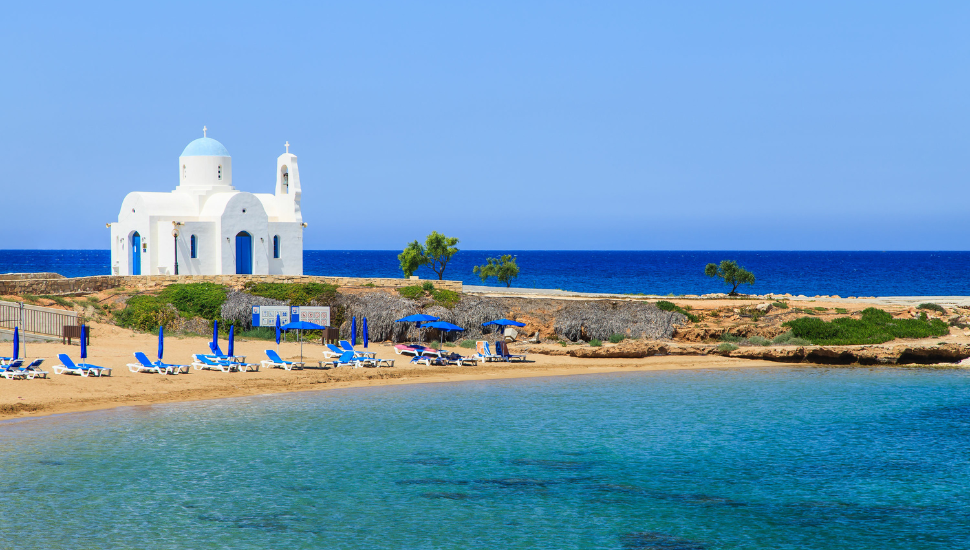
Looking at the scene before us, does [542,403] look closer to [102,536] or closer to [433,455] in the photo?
[433,455]

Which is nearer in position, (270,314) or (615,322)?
(270,314)

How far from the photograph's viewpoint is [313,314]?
33.1 m

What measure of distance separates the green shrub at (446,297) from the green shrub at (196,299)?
Answer: 913cm

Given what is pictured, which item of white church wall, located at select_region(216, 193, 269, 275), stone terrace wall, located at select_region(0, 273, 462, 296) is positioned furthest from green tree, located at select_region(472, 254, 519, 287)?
white church wall, located at select_region(216, 193, 269, 275)

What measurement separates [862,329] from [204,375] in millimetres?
25939

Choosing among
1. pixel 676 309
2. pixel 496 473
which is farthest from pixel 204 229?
pixel 496 473

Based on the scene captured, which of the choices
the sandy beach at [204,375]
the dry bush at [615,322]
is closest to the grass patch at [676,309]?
the dry bush at [615,322]

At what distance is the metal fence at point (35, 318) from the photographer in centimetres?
2931

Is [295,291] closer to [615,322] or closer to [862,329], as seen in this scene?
[615,322]

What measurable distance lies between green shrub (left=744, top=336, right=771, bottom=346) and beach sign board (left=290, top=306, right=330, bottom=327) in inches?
675

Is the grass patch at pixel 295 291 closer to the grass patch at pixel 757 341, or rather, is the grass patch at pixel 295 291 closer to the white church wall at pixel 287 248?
the white church wall at pixel 287 248

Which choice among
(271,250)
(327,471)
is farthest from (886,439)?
(271,250)

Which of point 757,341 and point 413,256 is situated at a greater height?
point 413,256

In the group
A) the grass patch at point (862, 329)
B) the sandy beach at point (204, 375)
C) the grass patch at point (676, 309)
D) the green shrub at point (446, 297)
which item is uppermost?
the green shrub at point (446, 297)
